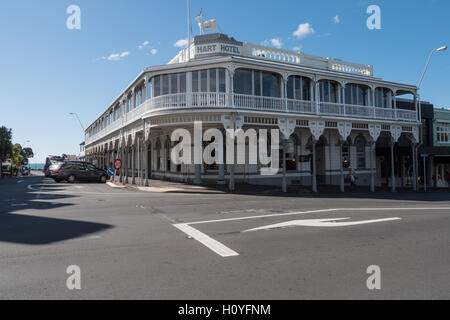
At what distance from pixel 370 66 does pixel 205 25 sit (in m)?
14.9

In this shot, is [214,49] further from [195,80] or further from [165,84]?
[165,84]

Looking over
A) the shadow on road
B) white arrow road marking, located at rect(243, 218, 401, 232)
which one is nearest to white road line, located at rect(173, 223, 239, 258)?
white arrow road marking, located at rect(243, 218, 401, 232)

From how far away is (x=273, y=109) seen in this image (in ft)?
63.9

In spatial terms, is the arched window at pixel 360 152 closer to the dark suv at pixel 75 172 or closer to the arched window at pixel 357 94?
the arched window at pixel 357 94

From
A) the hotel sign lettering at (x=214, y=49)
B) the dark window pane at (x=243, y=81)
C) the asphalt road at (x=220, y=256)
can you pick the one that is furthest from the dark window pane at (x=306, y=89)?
the asphalt road at (x=220, y=256)

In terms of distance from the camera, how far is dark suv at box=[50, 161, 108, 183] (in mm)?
24969

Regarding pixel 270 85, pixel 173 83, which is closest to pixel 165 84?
pixel 173 83

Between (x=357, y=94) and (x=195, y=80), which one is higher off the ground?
(x=357, y=94)

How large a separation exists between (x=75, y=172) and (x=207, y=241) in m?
22.6

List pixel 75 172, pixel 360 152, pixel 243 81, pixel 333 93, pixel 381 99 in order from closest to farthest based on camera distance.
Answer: pixel 243 81
pixel 333 93
pixel 75 172
pixel 381 99
pixel 360 152

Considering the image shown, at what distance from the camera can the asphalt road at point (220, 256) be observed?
3.85 m

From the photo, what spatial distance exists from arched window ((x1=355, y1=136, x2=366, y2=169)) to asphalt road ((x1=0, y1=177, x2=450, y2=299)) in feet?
59.4

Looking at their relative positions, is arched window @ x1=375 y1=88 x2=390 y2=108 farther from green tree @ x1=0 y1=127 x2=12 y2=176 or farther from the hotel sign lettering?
green tree @ x1=0 y1=127 x2=12 y2=176
